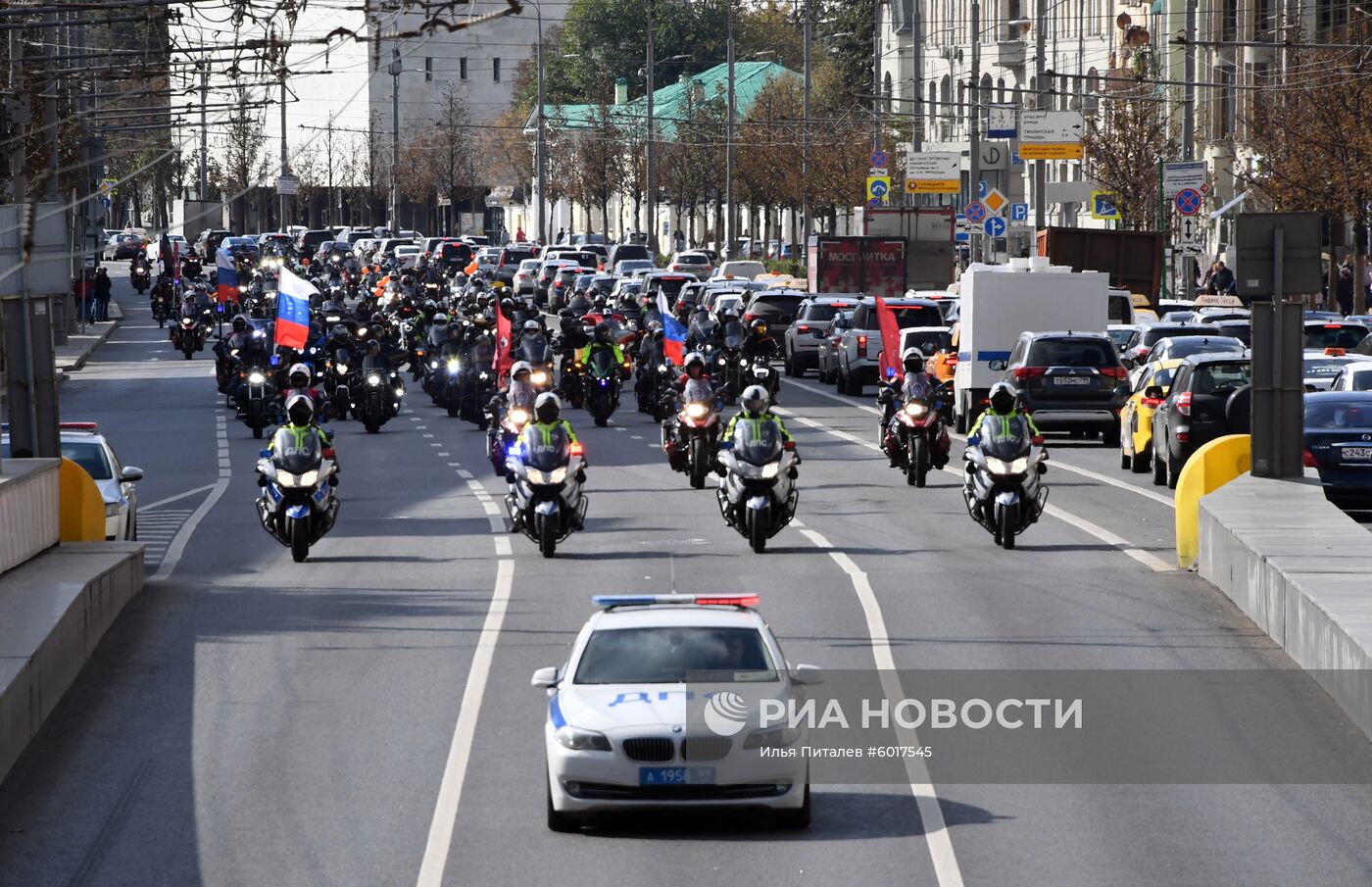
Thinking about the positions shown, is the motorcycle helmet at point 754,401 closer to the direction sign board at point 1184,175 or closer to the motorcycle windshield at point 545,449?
the motorcycle windshield at point 545,449

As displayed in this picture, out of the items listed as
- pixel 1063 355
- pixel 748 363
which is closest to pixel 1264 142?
pixel 748 363

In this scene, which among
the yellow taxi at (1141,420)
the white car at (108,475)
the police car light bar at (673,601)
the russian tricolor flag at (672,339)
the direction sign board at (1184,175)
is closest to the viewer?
the police car light bar at (673,601)

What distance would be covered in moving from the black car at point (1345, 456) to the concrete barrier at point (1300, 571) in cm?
192

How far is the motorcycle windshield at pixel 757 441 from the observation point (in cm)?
2300

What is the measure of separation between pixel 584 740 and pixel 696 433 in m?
17.8

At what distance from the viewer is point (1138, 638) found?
17.9m

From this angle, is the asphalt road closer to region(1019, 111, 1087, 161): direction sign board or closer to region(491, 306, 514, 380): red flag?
region(491, 306, 514, 380): red flag

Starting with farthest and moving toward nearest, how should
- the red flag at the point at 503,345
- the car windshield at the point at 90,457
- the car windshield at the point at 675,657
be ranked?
the red flag at the point at 503,345, the car windshield at the point at 90,457, the car windshield at the point at 675,657

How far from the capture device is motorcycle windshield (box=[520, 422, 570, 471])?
22641 millimetres

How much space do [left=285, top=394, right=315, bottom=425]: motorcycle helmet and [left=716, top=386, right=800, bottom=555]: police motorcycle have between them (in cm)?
389

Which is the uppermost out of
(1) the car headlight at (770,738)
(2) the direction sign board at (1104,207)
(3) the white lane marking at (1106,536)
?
(2) the direction sign board at (1104,207)

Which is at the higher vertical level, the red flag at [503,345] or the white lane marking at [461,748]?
the red flag at [503,345]

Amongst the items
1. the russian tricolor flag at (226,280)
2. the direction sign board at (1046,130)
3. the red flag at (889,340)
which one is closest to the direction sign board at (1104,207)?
the direction sign board at (1046,130)

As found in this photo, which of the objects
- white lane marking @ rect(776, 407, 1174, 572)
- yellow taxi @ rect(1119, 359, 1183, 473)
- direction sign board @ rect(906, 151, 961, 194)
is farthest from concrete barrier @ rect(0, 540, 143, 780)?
direction sign board @ rect(906, 151, 961, 194)
